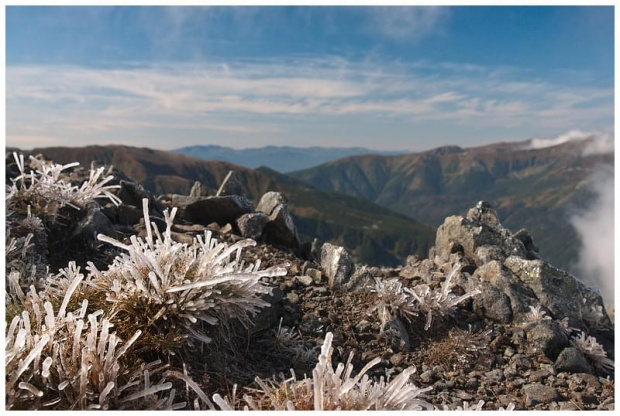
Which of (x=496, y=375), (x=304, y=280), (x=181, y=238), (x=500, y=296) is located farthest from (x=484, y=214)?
(x=181, y=238)

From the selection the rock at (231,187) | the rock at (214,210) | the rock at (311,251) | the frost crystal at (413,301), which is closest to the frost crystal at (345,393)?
the frost crystal at (413,301)

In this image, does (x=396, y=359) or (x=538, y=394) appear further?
(x=396, y=359)

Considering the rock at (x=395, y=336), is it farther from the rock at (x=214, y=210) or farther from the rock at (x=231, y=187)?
the rock at (x=231, y=187)

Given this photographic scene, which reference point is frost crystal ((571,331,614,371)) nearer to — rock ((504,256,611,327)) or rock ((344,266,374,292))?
A: rock ((504,256,611,327))

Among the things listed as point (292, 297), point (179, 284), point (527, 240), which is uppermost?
point (179, 284)

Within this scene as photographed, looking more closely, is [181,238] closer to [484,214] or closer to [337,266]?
[337,266]

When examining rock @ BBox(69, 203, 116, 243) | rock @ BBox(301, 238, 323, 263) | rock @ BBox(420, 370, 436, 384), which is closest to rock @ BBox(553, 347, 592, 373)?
rock @ BBox(420, 370, 436, 384)
